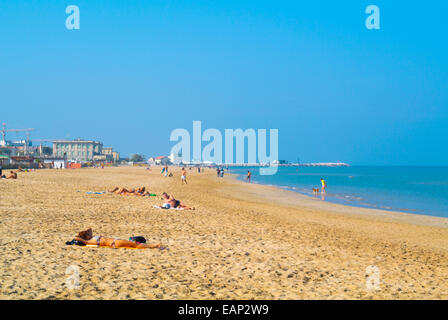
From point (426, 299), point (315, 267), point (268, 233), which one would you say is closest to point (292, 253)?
point (315, 267)

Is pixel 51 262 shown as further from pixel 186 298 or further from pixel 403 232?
pixel 403 232

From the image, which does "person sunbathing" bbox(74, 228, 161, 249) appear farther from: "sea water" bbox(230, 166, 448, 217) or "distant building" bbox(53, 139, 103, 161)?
"distant building" bbox(53, 139, 103, 161)

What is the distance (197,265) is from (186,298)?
1.64m

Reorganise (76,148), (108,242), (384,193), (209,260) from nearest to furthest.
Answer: (209,260) → (108,242) → (384,193) → (76,148)

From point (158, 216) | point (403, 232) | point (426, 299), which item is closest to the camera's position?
point (426, 299)

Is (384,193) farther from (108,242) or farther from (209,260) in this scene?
(108,242)

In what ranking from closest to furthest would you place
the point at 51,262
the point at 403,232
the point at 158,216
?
the point at 51,262 < the point at 158,216 < the point at 403,232

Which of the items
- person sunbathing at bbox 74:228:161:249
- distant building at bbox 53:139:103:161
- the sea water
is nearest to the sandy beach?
person sunbathing at bbox 74:228:161:249

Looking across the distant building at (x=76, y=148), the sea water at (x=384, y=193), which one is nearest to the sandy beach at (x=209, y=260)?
the sea water at (x=384, y=193)

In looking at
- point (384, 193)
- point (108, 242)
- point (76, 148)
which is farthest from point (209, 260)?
point (76, 148)

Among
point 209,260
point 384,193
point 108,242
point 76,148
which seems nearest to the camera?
point 209,260

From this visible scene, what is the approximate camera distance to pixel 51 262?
241 inches

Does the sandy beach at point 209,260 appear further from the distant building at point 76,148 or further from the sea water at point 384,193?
the distant building at point 76,148
